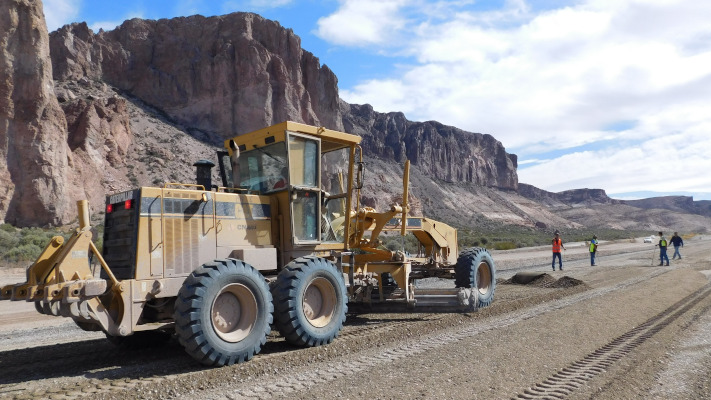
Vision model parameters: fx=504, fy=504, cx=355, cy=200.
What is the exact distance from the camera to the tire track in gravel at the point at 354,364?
4828mm

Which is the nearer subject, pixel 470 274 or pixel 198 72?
pixel 470 274

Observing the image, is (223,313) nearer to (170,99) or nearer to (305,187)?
(305,187)

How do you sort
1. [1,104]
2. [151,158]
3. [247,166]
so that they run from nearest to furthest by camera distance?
1. [247,166]
2. [1,104]
3. [151,158]

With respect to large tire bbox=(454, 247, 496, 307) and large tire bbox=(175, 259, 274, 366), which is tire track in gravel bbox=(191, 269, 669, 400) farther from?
large tire bbox=(454, 247, 496, 307)

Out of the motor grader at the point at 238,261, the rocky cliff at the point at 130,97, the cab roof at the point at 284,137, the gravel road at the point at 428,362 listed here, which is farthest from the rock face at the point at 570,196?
the cab roof at the point at 284,137

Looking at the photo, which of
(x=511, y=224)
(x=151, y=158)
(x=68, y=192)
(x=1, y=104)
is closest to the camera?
(x=1, y=104)

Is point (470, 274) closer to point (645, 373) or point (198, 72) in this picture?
point (645, 373)

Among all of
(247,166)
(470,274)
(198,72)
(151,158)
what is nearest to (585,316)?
(470,274)

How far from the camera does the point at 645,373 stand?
5375 mm

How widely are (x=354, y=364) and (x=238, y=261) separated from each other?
1.83m

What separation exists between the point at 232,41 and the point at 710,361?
7315cm

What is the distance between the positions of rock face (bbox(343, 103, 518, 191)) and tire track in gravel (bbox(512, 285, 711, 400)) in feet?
334

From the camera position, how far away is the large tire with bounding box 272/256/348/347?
638cm

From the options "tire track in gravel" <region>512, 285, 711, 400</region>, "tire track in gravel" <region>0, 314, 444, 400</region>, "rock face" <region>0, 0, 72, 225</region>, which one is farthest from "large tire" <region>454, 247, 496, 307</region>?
"rock face" <region>0, 0, 72, 225</region>
